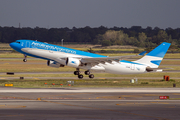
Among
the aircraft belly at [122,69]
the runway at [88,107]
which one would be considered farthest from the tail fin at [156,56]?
the runway at [88,107]

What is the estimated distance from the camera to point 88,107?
30.4 metres

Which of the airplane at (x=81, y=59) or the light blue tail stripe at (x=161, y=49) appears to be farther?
the light blue tail stripe at (x=161, y=49)

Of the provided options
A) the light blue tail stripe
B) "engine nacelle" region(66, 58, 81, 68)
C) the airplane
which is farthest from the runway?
the light blue tail stripe

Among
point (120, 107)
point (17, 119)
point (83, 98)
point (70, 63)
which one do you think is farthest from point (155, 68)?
point (17, 119)

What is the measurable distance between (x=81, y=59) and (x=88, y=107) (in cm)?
2445

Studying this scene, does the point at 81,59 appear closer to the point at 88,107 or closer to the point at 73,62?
the point at 73,62

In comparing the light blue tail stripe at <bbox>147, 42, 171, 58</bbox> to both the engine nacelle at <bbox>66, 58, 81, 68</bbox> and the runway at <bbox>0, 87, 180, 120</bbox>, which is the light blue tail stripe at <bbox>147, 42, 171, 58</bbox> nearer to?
the engine nacelle at <bbox>66, 58, 81, 68</bbox>

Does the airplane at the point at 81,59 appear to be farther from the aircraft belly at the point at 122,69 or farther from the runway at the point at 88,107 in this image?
the runway at the point at 88,107

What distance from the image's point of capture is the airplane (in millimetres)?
52781

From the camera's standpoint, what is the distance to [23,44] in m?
53.1

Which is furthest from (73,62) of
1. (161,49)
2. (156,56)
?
(161,49)

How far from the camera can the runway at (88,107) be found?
25.8 m

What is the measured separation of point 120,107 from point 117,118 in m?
5.56

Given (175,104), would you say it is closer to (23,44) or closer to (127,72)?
(127,72)
